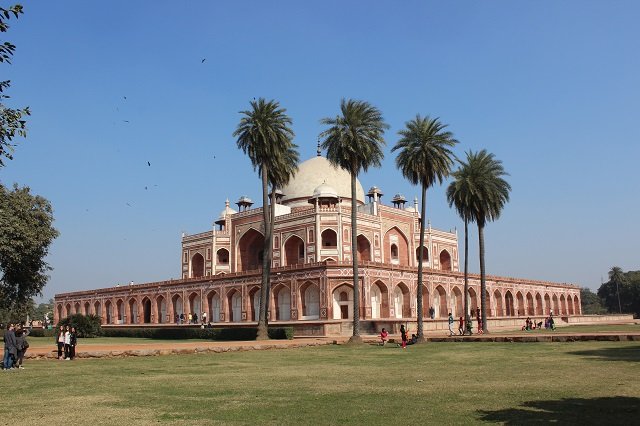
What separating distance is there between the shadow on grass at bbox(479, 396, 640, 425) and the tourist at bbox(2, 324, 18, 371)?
1626 cm

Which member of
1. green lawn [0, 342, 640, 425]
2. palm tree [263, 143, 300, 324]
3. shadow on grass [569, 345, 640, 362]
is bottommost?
shadow on grass [569, 345, 640, 362]

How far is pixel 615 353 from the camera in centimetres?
2064

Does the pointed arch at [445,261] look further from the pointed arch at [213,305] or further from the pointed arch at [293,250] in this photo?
the pointed arch at [213,305]

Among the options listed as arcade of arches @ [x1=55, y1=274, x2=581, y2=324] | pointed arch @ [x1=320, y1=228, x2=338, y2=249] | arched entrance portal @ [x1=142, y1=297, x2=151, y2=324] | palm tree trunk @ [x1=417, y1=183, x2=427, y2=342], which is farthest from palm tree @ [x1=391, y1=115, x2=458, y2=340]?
arched entrance portal @ [x1=142, y1=297, x2=151, y2=324]

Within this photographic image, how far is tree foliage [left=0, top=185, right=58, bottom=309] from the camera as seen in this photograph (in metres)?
37.3

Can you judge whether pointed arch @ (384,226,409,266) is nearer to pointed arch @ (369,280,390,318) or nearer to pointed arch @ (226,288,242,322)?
pointed arch @ (369,280,390,318)

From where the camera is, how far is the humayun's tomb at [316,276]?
51750 mm

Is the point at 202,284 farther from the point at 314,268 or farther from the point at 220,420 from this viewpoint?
the point at 220,420

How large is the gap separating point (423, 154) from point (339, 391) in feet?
75.0

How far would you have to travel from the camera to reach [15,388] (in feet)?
46.6

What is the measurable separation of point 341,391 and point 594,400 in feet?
17.1

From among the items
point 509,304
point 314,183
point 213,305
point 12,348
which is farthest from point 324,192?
point 12,348

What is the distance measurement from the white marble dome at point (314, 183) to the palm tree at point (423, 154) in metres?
33.2

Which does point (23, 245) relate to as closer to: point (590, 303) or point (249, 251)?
point (249, 251)
